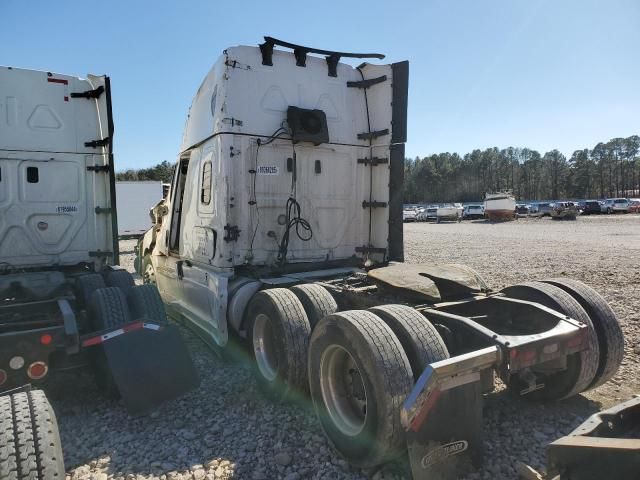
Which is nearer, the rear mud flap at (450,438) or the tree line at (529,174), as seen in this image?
the rear mud flap at (450,438)

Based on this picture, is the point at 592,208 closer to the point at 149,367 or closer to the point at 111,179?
the point at 111,179

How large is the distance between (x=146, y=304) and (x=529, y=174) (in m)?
119

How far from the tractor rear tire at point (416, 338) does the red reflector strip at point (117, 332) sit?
213 centimetres

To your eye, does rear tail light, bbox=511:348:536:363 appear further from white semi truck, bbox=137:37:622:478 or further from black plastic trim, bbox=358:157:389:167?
black plastic trim, bbox=358:157:389:167

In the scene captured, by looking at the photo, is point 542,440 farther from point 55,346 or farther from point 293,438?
point 55,346

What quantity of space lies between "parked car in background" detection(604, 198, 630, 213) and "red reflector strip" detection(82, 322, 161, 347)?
2208 inches

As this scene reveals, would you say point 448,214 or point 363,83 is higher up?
point 363,83

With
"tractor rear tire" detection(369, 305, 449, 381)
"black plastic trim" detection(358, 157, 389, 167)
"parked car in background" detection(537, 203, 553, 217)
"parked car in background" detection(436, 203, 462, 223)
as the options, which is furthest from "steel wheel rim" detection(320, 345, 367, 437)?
"parked car in background" detection(537, 203, 553, 217)

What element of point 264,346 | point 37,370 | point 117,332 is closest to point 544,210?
point 264,346

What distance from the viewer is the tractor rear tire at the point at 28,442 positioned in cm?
236

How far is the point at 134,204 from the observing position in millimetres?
22250

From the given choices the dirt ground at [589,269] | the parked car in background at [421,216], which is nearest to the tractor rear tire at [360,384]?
the dirt ground at [589,269]

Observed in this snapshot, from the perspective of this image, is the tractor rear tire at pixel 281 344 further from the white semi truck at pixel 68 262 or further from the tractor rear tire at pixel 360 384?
the white semi truck at pixel 68 262

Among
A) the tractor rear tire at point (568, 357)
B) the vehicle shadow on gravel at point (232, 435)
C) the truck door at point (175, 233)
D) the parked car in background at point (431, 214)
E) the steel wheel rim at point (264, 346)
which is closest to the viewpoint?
the vehicle shadow on gravel at point (232, 435)
